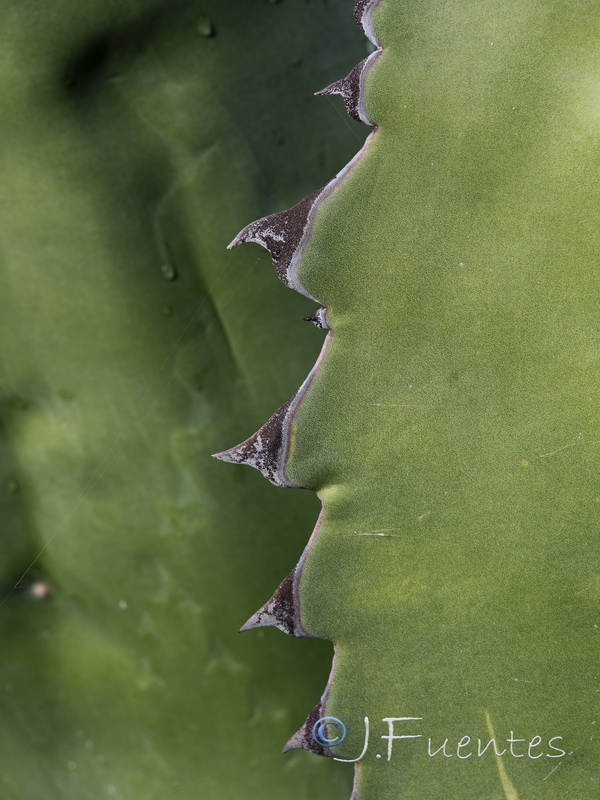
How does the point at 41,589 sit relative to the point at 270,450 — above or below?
below

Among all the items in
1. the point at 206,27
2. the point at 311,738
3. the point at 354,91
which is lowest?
the point at 311,738

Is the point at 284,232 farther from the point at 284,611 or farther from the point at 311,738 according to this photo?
the point at 311,738

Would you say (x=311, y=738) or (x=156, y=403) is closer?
(x=311, y=738)

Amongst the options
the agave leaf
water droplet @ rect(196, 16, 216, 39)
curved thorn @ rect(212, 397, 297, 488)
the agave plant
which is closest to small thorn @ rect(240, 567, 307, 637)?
the agave plant

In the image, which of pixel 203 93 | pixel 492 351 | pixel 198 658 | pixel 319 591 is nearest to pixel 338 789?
pixel 198 658

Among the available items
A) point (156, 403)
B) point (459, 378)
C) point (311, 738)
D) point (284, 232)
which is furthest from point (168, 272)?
point (311, 738)

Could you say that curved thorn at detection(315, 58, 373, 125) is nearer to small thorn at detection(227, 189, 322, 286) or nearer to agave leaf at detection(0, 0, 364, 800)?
small thorn at detection(227, 189, 322, 286)

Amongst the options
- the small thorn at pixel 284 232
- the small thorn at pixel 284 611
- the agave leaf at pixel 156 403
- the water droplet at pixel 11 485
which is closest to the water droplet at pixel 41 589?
the agave leaf at pixel 156 403
